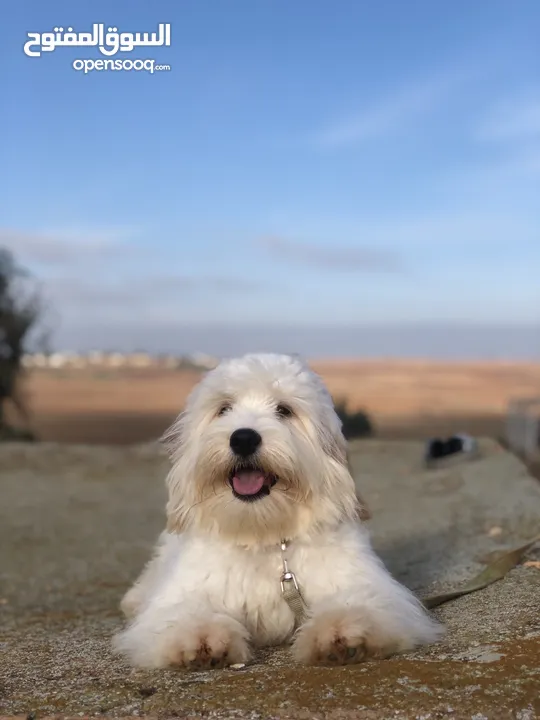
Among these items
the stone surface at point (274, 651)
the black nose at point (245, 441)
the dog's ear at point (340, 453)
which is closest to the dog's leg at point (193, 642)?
the stone surface at point (274, 651)

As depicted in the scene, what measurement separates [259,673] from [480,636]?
45.7 inches

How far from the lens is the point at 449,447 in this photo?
15.2m

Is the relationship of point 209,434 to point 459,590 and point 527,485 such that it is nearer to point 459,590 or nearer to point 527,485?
point 459,590

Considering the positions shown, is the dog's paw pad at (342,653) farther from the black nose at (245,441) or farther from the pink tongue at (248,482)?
the black nose at (245,441)

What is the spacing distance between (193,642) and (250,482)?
81 cm

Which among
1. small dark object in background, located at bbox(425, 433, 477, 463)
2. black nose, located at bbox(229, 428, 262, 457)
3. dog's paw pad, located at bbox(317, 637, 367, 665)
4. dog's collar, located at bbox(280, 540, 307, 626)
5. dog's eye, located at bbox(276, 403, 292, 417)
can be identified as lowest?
small dark object in background, located at bbox(425, 433, 477, 463)

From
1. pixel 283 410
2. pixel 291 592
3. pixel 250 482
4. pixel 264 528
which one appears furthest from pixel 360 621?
pixel 283 410

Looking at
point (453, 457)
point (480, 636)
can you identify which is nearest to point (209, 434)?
point (480, 636)

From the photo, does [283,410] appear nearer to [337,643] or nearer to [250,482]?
[250,482]

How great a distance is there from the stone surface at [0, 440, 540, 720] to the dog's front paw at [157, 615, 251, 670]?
0.11m

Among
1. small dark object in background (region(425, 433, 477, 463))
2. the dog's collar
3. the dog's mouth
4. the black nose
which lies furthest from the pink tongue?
small dark object in background (region(425, 433, 477, 463))

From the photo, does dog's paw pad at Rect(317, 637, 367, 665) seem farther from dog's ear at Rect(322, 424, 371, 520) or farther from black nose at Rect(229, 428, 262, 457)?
black nose at Rect(229, 428, 262, 457)

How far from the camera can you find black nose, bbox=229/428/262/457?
13.5 ft

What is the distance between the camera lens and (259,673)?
12.3ft
